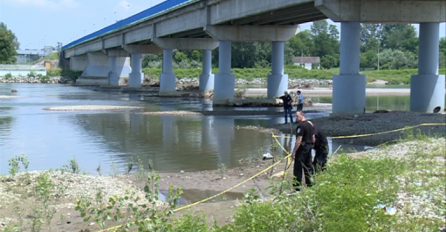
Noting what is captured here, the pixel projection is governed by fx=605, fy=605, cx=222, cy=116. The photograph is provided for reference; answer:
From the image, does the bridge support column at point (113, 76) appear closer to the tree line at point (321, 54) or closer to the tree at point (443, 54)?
the tree line at point (321, 54)

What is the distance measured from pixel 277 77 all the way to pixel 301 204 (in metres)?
37.4

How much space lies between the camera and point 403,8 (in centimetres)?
2806

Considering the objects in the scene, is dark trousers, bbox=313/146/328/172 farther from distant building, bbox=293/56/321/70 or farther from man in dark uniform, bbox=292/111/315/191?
distant building, bbox=293/56/321/70

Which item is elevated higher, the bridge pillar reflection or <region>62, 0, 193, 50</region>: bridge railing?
<region>62, 0, 193, 50</region>: bridge railing

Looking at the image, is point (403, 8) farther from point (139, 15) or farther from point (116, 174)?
point (139, 15)

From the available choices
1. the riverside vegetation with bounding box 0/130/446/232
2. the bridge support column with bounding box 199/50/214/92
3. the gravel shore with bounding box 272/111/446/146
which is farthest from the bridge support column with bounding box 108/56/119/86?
the riverside vegetation with bounding box 0/130/446/232

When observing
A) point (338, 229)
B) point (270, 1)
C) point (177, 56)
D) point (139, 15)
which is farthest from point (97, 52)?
point (338, 229)

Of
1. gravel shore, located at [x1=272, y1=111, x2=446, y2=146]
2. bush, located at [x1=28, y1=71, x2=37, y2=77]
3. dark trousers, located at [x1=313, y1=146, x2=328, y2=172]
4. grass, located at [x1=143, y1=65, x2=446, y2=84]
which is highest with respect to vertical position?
grass, located at [x1=143, y1=65, x2=446, y2=84]

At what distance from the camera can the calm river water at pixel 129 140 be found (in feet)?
56.8

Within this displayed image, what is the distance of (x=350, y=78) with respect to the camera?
27.9 meters

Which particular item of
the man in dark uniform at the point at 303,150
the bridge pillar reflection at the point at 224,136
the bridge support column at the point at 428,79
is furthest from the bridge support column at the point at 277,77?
the man in dark uniform at the point at 303,150

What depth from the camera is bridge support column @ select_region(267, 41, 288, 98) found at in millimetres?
44781

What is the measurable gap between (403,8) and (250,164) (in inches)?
603

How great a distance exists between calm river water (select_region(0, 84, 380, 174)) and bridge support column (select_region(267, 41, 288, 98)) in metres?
11.3
